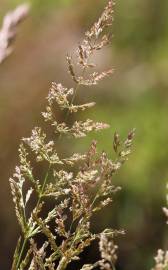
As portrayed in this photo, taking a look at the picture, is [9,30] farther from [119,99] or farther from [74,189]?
[119,99]

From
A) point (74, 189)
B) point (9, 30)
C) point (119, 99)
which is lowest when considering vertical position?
point (74, 189)

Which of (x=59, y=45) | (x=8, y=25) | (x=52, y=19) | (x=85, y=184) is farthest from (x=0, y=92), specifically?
(x=85, y=184)

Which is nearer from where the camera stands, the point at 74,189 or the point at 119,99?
the point at 74,189

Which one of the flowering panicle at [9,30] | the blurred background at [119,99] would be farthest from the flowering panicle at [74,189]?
the blurred background at [119,99]

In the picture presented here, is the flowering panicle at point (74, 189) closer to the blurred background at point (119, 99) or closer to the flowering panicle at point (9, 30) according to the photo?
the flowering panicle at point (9, 30)

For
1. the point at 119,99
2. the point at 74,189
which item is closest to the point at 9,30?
the point at 74,189

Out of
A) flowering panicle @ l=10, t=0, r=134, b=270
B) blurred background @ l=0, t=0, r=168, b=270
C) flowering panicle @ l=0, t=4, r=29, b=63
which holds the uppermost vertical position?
blurred background @ l=0, t=0, r=168, b=270

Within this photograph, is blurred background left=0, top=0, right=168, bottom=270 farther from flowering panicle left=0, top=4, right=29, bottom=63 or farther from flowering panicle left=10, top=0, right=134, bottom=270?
flowering panicle left=10, top=0, right=134, bottom=270

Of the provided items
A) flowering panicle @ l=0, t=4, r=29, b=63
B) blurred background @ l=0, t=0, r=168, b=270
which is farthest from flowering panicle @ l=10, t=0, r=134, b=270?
blurred background @ l=0, t=0, r=168, b=270
